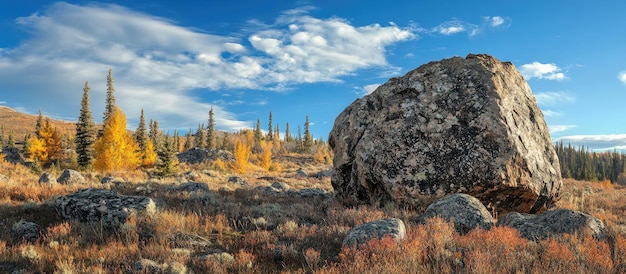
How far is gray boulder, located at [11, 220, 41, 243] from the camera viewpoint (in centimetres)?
711

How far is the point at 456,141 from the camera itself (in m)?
10.3

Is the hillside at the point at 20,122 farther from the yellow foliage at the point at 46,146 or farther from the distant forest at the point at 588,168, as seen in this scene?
the distant forest at the point at 588,168

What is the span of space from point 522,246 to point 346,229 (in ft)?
10.6

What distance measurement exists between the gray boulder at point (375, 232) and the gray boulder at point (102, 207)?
196 inches

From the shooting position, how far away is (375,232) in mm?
6352

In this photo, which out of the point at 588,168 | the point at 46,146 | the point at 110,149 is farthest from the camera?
the point at 588,168

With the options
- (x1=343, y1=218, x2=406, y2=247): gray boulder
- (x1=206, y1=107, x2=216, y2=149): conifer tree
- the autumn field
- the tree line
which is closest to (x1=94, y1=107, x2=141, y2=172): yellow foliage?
the tree line

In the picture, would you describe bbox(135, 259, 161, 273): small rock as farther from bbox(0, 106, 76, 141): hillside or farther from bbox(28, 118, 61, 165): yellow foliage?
bbox(0, 106, 76, 141): hillside

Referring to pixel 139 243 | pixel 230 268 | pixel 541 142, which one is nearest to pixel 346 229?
pixel 230 268

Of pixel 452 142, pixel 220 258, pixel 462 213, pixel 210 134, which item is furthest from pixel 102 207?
pixel 210 134

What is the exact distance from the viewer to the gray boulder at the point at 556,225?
6988mm

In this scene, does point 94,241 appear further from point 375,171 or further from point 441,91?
point 441,91

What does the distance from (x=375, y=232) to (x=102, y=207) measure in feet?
20.9

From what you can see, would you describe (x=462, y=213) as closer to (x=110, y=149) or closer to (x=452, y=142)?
(x=452, y=142)
